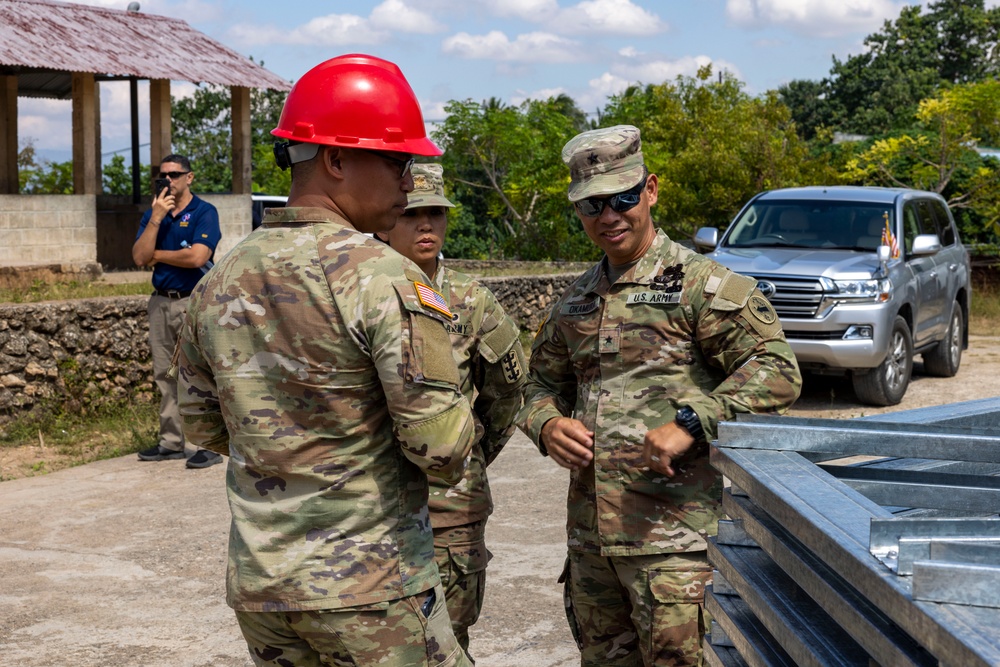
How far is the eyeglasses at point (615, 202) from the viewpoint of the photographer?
3.15 meters

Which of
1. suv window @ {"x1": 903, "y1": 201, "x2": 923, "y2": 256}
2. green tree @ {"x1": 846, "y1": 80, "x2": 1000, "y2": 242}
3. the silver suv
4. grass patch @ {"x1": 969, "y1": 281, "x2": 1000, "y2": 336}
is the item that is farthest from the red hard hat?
green tree @ {"x1": 846, "y1": 80, "x2": 1000, "y2": 242}

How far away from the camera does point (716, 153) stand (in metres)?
17.3

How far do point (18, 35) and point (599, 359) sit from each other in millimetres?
13433

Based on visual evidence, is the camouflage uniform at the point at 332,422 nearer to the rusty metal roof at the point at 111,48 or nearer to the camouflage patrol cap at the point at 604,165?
the camouflage patrol cap at the point at 604,165

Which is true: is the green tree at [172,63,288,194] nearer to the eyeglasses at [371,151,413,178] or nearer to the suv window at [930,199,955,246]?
the suv window at [930,199,955,246]

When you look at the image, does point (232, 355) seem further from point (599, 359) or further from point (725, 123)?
point (725, 123)

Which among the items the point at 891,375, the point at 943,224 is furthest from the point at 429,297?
the point at 943,224

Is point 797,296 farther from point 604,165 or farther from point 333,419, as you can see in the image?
point 333,419

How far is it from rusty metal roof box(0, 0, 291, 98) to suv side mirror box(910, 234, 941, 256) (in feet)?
32.1

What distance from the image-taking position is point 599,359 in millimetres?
3191

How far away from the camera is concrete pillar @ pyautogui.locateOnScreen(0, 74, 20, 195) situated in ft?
53.1

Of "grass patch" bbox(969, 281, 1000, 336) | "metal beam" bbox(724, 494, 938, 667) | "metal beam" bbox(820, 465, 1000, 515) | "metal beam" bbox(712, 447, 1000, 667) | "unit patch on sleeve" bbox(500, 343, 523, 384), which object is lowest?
"grass patch" bbox(969, 281, 1000, 336)

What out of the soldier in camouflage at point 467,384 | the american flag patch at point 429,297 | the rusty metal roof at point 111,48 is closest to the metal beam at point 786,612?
the american flag patch at point 429,297

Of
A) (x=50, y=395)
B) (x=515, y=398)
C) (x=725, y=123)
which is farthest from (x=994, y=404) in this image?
(x=725, y=123)
